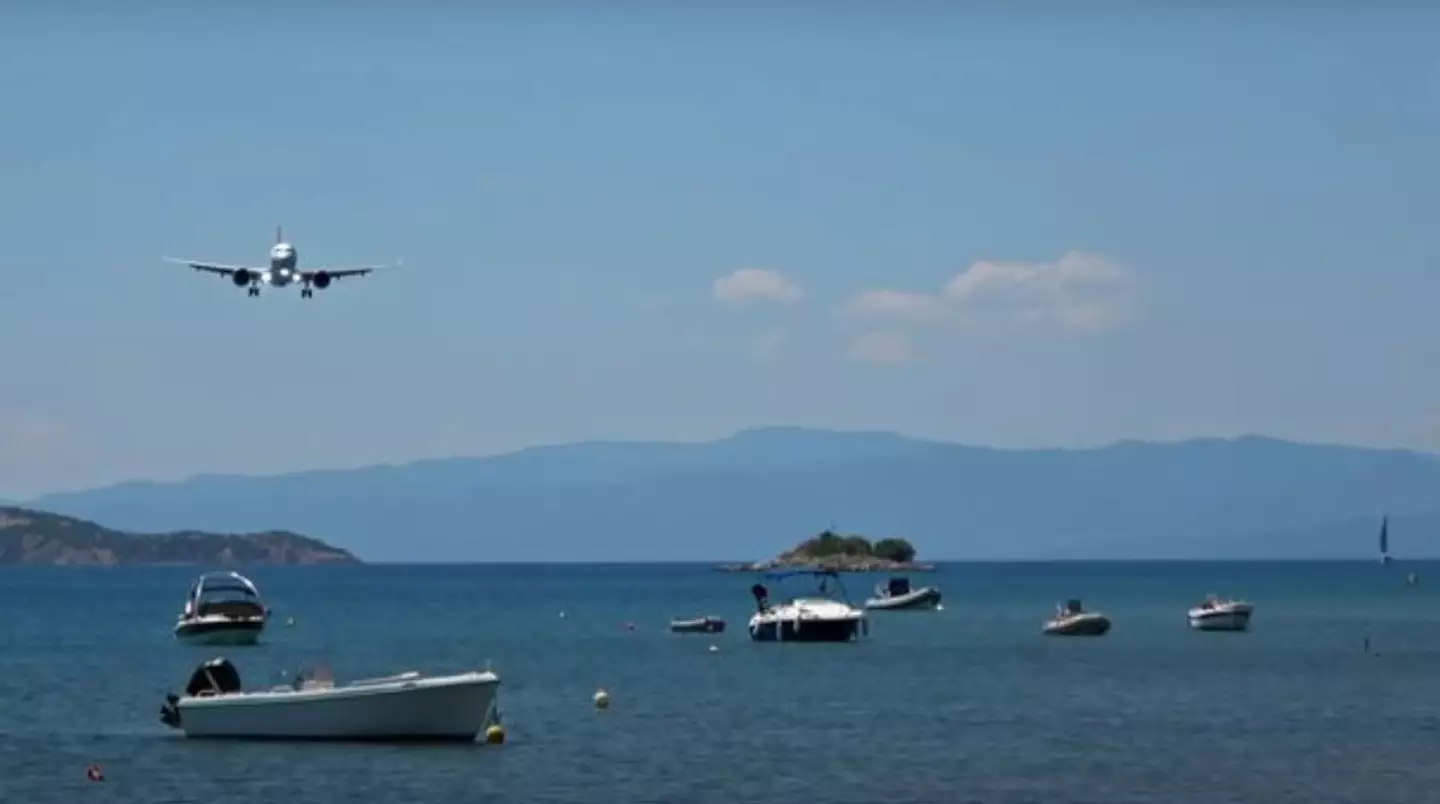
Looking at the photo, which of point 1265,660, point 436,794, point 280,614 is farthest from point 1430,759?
point 280,614

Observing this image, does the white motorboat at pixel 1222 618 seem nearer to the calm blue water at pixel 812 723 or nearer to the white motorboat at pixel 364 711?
the calm blue water at pixel 812 723

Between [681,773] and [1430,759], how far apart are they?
55.9 feet

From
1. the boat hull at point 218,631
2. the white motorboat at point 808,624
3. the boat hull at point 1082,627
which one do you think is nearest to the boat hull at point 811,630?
the white motorboat at point 808,624

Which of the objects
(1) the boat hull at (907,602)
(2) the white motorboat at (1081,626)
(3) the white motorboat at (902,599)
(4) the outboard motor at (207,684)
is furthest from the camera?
(3) the white motorboat at (902,599)

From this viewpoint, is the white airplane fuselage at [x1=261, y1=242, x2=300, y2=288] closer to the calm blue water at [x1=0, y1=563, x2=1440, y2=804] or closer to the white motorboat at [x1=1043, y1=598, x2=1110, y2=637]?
the calm blue water at [x1=0, y1=563, x2=1440, y2=804]

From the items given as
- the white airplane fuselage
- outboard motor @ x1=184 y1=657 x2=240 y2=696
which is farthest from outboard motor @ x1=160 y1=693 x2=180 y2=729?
the white airplane fuselage

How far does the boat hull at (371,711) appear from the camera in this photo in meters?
57.6

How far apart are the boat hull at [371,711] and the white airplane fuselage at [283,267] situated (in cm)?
3436

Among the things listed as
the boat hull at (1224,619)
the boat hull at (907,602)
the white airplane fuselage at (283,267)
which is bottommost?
the boat hull at (1224,619)

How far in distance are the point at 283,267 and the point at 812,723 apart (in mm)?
32291

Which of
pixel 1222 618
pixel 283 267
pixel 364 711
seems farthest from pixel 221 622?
pixel 364 711

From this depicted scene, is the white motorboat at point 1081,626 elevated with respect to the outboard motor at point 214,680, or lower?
elevated

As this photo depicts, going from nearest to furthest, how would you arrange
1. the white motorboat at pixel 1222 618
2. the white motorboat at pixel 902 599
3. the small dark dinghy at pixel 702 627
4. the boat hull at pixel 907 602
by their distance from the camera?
the white motorboat at pixel 1222 618 < the small dark dinghy at pixel 702 627 < the boat hull at pixel 907 602 < the white motorboat at pixel 902 599

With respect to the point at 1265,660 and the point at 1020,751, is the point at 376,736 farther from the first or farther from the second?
the point at 1265,660
